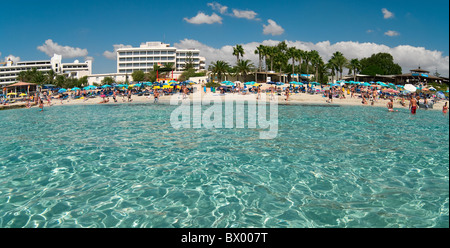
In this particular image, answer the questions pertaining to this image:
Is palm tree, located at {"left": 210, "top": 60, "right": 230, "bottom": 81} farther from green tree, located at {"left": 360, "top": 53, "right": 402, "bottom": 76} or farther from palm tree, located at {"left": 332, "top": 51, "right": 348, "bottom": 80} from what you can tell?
green tree, located at {"left": 360, "top": 53, "right": 402, "bottom": 76}

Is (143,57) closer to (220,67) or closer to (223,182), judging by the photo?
(220,67)

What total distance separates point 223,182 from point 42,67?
12810cm

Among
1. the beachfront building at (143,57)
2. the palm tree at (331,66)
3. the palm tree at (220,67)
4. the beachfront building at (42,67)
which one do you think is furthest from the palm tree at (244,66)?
the beachfront building at (42,67)

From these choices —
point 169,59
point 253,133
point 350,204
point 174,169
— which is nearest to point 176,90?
point 253,133

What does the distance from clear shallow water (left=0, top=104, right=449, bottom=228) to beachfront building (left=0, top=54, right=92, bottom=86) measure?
110 metres

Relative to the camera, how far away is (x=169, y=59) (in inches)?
3878

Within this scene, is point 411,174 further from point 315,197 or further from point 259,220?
point 259,220

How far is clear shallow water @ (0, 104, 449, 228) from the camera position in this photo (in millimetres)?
4703

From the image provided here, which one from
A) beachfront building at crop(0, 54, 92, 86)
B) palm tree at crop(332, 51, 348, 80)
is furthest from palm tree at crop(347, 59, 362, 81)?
beachfront building at crop(0, 54, 92, 86)

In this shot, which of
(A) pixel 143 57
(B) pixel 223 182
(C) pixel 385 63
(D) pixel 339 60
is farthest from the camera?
(A) pixel 143 57

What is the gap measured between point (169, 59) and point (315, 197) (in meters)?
99.2

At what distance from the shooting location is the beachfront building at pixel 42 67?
102069 mm

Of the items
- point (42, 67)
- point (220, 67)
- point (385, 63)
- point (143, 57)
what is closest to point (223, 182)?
point (220, 67)

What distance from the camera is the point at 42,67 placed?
352 ft
